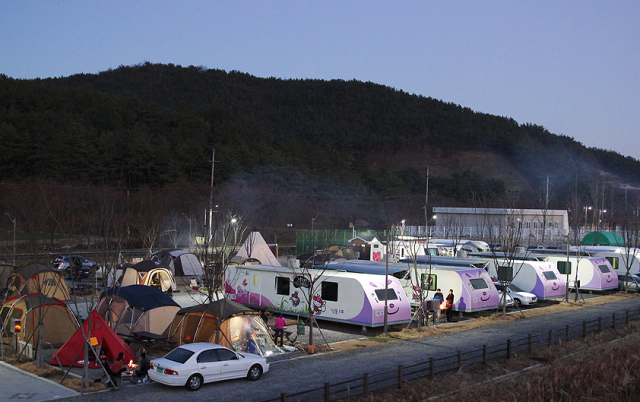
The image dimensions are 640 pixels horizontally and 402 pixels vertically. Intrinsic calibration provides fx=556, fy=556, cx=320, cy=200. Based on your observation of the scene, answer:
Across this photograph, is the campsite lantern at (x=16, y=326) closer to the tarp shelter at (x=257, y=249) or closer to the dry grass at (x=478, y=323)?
the dry grass at (x=478, y=323)

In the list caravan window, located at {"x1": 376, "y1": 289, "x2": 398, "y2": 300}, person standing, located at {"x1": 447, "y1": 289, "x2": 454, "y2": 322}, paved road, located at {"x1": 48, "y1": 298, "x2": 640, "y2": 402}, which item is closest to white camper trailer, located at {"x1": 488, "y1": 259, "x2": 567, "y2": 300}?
paved road, located at {"x1": 48, "y1": 298, "x2": 640, "y2": 402}

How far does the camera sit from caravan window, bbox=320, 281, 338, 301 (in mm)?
20000

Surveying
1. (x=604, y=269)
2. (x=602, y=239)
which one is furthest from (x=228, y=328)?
(x=602, y=239)

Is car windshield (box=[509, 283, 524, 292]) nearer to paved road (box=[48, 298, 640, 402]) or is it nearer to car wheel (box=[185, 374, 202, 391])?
paved road (box=[48, 298, 640, 402])

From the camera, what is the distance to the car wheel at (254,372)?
44.4ft

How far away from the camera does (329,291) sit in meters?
20.2

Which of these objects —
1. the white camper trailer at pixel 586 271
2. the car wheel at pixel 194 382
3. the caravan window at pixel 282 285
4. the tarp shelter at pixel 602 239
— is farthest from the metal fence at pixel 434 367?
the tarp shelter at pixel 602 239

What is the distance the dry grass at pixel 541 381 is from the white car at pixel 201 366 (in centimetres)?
313

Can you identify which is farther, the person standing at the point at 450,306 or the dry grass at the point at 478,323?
the person standing at the point at 450,306

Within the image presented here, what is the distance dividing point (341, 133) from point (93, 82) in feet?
245

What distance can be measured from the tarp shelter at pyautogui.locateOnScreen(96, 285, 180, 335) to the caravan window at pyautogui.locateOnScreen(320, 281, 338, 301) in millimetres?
5198

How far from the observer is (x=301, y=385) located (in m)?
13.1

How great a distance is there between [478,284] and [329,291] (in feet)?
22.8

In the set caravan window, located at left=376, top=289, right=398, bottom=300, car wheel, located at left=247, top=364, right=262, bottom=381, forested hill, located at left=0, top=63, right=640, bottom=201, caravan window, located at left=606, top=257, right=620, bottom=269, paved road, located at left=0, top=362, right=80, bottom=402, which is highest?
forested hill, located at left=0, top=63, right=640, bottom=201
